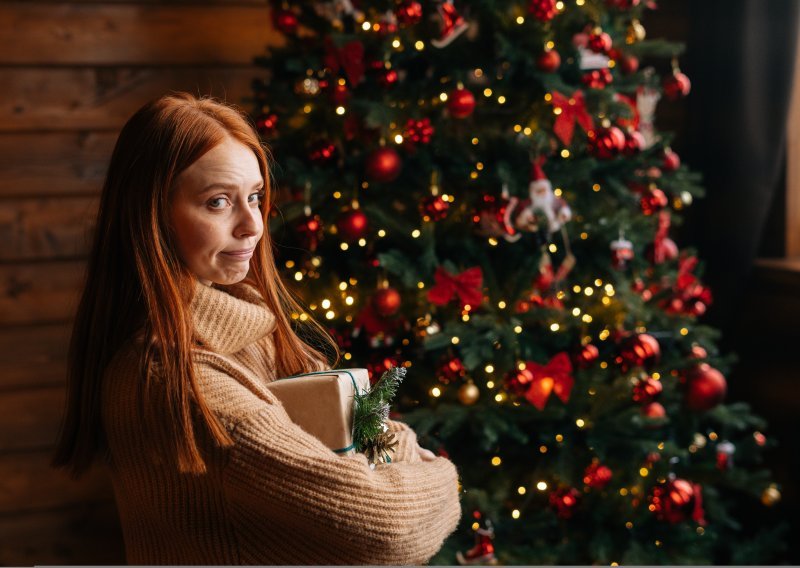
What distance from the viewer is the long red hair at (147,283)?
3.61 ft

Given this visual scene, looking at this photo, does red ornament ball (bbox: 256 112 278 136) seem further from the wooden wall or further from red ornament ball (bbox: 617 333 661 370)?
red ornament ball (bbox: 617 333 661 370)

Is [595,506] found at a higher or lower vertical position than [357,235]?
Answer: lower

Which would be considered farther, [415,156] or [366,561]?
[415,156]

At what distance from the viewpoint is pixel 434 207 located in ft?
7.29

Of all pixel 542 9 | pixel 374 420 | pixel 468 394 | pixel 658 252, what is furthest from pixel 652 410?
pixel 374 420

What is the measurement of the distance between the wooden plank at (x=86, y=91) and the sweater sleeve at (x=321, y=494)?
5.67 ft

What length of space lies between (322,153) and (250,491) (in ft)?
4.40

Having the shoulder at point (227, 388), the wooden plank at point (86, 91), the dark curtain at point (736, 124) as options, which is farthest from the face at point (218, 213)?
the dark curtain at point (736, 124)

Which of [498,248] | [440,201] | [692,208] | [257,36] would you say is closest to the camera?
[440,201]

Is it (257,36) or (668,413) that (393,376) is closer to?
(668,413)

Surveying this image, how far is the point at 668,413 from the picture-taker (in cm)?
257

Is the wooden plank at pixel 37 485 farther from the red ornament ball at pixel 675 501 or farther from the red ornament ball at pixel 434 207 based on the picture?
the red ornament ball at pixel 675 501

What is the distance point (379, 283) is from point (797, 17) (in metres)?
1.70

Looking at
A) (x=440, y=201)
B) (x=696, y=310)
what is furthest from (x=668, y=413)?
(x=440, y=201)
